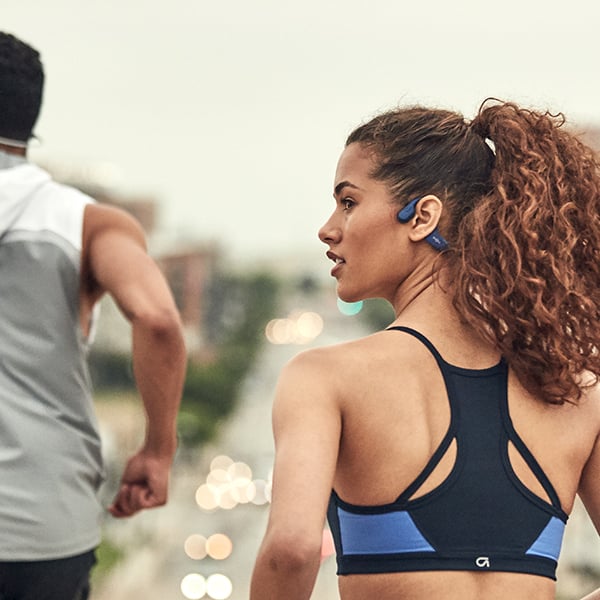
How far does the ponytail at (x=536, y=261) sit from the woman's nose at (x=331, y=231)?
19 centimetres

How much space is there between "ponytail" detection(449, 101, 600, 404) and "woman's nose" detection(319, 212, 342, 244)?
0.19 metres

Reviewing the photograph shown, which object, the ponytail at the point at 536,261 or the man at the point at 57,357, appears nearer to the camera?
the ponytail at the point at 536,261

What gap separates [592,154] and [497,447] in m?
0.59

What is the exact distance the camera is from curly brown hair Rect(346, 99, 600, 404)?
238 cm

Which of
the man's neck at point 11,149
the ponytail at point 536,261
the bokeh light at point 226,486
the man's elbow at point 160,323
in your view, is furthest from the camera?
the bokeh light at point 226,486

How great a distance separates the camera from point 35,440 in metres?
3.04

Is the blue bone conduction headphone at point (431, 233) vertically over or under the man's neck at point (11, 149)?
over

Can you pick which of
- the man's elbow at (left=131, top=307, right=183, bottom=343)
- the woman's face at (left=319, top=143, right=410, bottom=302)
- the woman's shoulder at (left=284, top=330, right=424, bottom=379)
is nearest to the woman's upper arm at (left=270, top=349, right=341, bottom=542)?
the woman's shoulder at (left=284, top=330, right=424, bottom=379)

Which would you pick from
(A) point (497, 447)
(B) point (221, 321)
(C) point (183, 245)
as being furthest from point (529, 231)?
(C) point (183, 245)

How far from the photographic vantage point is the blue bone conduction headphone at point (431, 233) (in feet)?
8.00

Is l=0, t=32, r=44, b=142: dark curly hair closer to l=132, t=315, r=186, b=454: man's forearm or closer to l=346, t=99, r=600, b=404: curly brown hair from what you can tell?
l=132, t=315, r=186, b=454: man's forearm

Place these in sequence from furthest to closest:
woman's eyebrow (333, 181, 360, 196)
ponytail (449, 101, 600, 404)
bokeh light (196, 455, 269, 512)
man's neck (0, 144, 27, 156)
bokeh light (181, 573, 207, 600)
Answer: bokeh light (196, 455, 269, 512) → bokeh light (181, 573, 207, 600) → man's neck (0, 144, 27, 156) → woman's eyebrow (333, 181, 360, 196) → ponytail (449, 101, 600, 404)

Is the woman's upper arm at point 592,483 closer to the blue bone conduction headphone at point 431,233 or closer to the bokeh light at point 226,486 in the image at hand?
the blue bone conduction headphone at point 431,233

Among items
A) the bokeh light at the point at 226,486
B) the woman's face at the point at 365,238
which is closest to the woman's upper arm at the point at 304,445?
the woman's face at the point at 365,238
